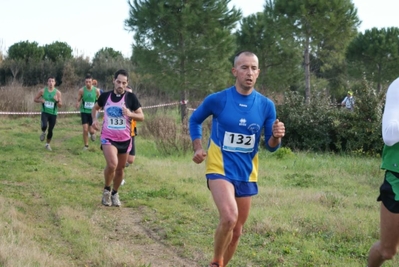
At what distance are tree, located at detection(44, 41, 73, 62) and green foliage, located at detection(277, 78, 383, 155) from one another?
30436mm

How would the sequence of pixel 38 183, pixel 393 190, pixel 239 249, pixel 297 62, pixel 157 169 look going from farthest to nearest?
pixel 297 62, pixel 157 169, pixel 38 183, pixel 239 249, pixel 393 190

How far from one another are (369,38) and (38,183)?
28016 millimetres

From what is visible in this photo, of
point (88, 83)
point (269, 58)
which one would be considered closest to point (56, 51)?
point (269, 58)

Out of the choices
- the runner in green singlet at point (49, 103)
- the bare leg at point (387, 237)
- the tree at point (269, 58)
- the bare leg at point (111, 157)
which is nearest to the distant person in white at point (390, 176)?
the bare leg at point (387, 237)

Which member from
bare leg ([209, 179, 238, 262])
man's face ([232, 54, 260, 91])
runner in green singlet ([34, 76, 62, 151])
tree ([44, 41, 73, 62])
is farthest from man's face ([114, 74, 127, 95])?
tree ([44, 41, 73, 62])

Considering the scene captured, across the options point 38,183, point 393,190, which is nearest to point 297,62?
point 38,183

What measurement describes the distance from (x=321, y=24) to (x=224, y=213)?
22471mm

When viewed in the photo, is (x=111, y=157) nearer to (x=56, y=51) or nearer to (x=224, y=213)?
(x=224, y=213)

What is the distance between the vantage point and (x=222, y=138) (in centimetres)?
529

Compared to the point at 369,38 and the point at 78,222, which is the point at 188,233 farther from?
the point at 369,38

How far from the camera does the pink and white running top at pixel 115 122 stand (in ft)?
28.4

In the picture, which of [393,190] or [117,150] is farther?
[117,150]

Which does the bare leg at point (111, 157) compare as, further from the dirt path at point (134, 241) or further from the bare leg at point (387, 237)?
the bare leg at point (387, 237)

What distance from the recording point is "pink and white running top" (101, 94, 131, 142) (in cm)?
866
